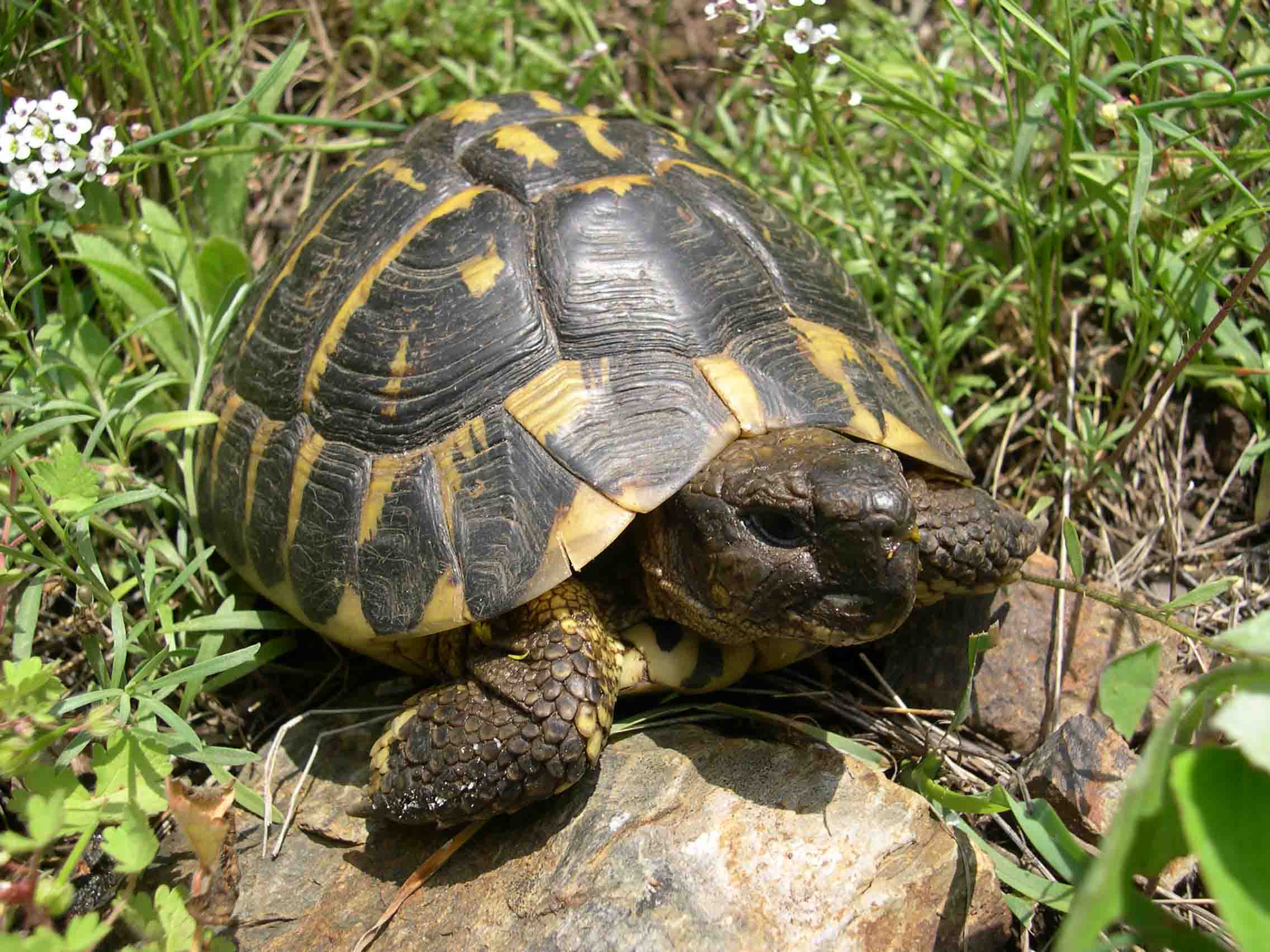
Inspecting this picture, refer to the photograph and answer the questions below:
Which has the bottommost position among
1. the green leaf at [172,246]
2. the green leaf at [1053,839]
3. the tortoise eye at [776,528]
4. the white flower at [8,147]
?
the green leaf at [1053,839]

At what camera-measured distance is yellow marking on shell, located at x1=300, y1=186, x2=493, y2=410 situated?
2631 millimetres

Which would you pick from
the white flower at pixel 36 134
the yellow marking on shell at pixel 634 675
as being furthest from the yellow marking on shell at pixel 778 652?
the white flower at pixel 36 134

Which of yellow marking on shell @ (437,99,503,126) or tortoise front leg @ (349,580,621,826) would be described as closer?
tortoise front leg @ (349,580,621,826)

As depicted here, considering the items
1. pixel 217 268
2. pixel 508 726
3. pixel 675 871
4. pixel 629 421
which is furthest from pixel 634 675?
pixel 217 268

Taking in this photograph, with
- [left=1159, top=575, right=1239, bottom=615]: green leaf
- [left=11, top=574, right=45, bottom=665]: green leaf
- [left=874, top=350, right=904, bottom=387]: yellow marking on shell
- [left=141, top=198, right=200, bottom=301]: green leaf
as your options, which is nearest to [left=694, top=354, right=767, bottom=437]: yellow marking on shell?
[left=874, top=350, right=904, bottom=387]: yellow marking on shell

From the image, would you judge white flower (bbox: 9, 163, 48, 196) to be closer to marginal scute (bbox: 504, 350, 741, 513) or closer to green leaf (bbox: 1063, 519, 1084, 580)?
marginal scute (bbox: 504, 350, 741, 513)

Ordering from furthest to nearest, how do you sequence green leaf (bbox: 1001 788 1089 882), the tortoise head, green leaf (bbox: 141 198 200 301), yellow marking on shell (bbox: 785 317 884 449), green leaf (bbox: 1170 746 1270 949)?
1. green leaf (bbox: 141 198 200 301)
2. yellow marking on shell (bbox: 785 317 884 449)
3. the tortoise head
4. green leaf (bbox: 1001 788 1089 882)
5. green leaf (bbox: 1170 746 1270 949)

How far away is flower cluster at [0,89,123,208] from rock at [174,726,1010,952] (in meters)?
1.71

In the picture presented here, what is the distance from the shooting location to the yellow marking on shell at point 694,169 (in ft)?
9.10

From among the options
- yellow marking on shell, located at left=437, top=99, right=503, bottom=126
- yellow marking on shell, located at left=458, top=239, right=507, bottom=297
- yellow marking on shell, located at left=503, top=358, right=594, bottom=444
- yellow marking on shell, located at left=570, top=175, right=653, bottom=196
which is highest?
yellow marking on shell, located at left=437, top=99, right=503, bottom=126

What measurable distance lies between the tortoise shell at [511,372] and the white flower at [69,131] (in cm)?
59

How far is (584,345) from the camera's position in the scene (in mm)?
2377

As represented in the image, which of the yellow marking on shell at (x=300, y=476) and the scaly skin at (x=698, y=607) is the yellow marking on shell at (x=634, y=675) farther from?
the yellow marking on shell at (x=300, y=476)

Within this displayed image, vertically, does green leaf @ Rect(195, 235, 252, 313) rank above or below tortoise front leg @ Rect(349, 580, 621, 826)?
above
